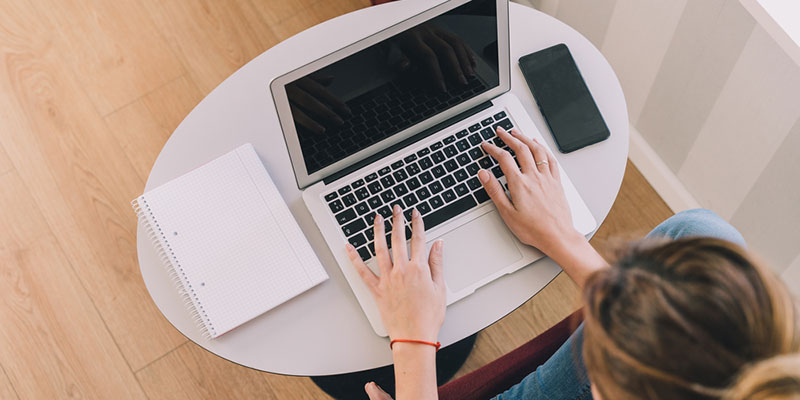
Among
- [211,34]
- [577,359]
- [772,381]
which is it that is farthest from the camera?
[211,34]

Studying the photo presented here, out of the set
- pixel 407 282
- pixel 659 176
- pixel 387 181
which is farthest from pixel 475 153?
pixel 659 176

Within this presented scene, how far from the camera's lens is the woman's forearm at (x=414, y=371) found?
93 centimetres

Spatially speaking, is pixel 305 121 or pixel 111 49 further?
pixel 111 49

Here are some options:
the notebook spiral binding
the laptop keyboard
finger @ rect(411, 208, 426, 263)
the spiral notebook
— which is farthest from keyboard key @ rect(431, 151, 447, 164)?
the notebook spiral binding

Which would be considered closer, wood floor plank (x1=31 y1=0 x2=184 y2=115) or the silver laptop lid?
the silver laptop lid

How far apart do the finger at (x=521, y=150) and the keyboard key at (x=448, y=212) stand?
0.32 ft

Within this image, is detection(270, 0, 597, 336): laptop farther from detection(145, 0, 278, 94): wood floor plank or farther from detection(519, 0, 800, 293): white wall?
detection(145, 0, 278, 94): wood floor plank

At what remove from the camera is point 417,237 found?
Answer: 1.00 m

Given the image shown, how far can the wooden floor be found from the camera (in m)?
1.60

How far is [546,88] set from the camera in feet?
3.73

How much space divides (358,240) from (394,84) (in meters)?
0.25

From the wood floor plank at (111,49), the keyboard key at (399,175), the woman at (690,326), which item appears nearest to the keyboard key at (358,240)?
the keyboard key at (399,175)

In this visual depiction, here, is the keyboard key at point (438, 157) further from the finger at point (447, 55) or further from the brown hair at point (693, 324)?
the brown hair at point (693, 324)

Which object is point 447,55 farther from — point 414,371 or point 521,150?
point 414,371
